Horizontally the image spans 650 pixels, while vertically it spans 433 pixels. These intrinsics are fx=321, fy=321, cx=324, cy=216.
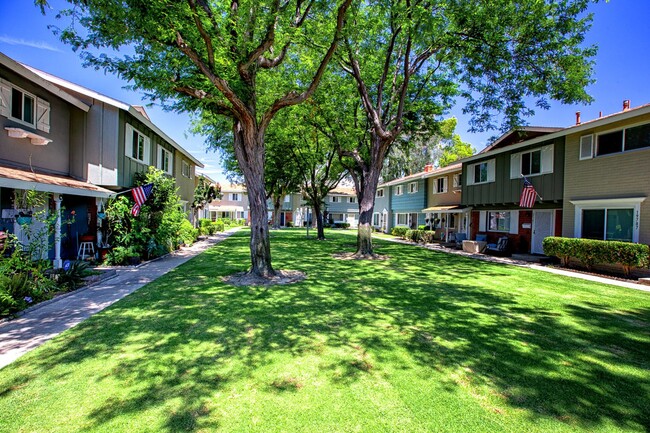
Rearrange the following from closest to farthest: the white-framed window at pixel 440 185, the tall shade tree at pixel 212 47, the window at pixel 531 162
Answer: the tall shade tree at pixel 212 47 < the window at pixel 531 162 < the white-framed window at pixel 440 185

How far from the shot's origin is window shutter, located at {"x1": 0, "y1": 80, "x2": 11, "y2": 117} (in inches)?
363

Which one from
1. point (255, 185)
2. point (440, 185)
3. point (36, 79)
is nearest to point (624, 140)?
point (255, 185)

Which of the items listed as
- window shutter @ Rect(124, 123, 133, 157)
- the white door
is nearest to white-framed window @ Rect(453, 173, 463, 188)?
the white door

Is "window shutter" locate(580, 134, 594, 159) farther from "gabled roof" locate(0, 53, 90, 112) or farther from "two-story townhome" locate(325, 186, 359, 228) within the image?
"two-story townhome" locate(325, 186, 359, 228)

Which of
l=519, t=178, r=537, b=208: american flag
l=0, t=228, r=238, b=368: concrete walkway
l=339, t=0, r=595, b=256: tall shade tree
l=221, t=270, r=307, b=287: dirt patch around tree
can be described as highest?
l=339, t=0, r=595, b=256: tall shade tree

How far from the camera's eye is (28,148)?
1016 centimetres

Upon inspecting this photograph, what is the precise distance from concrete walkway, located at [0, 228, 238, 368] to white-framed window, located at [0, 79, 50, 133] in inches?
220

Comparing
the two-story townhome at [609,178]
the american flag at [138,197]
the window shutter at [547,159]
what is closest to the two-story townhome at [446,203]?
the window shutter at [547,159]

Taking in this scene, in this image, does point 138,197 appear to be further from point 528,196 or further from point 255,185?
point 528,196

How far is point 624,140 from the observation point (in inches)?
494

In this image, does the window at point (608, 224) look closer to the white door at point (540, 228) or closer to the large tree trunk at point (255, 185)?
the white door at point (540, 228)

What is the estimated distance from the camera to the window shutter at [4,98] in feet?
30.2

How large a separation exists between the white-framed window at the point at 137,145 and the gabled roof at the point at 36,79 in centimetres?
177

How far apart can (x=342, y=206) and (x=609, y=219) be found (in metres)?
43.7
